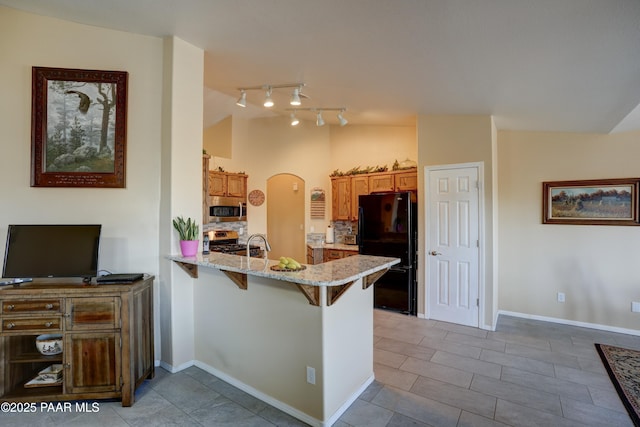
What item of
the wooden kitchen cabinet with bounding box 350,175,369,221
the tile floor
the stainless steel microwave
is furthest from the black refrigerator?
the stainless steel microwave

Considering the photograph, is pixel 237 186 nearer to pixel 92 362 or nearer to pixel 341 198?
pixel 341 198

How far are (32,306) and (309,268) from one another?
1997 millimetres

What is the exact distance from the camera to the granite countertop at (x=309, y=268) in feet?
6.23

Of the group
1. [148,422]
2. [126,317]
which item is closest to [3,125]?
[126,317]

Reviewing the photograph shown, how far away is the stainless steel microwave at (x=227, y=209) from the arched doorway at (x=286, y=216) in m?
0.98

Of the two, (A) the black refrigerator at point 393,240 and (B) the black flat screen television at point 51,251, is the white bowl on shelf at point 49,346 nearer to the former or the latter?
(B) the black flat screen television at point 51,251

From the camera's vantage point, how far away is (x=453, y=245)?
409cm

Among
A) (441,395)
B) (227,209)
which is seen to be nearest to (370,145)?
(227,209)

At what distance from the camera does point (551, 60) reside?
2.37 metres

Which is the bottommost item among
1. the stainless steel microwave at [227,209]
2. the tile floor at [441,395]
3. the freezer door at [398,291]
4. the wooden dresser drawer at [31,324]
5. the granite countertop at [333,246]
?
the tile floor at [441,395]

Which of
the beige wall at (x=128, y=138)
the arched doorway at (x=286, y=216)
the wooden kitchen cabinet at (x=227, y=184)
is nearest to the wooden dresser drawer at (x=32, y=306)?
the beige wall at (x=128, y=138)

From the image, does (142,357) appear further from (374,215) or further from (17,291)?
(374,215)

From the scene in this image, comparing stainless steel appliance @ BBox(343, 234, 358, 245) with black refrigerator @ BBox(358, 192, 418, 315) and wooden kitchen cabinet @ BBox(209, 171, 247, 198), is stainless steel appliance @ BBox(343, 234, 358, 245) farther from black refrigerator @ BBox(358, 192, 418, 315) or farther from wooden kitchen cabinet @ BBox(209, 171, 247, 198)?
wooden kitchen cabinet @ BBox(209, 171, 247, 198)

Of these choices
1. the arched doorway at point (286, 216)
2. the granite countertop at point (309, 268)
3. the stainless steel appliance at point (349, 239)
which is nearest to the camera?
the granite countertop at point (309, 268)
